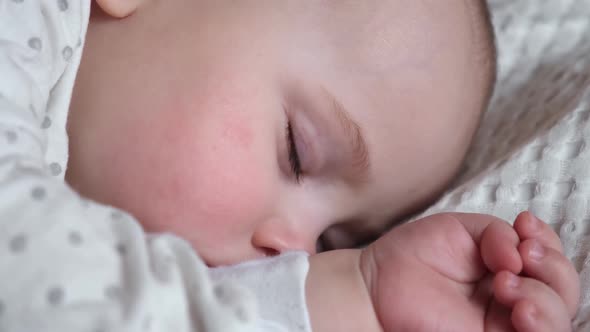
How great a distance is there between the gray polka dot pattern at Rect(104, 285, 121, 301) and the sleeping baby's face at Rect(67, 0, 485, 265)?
0.24 metres

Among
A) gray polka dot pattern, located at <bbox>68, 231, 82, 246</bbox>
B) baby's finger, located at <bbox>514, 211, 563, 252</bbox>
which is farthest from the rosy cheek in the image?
baby's finger, located at <bbox>514, 211, 563, 252</bbox>

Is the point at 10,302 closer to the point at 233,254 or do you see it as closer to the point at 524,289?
the point at 233,254

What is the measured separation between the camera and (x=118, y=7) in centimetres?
93

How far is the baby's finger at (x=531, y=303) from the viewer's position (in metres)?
0.70

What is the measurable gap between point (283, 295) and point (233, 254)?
0.57 feet

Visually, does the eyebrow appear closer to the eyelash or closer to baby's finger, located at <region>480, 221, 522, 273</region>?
the eyelash

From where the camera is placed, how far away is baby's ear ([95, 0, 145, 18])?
3.01ft

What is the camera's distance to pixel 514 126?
126 cm

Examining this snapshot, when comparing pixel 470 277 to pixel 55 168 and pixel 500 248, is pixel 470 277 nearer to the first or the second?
pixel 500 248

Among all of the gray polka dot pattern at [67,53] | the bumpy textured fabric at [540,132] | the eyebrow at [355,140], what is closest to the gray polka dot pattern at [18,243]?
the gray polka dot pattern at [67,53]

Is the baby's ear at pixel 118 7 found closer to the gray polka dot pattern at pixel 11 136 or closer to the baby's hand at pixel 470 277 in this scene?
the gray polka dot pattern at pixel 11 136

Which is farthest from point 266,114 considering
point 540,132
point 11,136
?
point 540,132

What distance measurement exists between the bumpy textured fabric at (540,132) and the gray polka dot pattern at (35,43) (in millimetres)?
604

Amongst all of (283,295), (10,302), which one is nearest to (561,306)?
(283,295)
